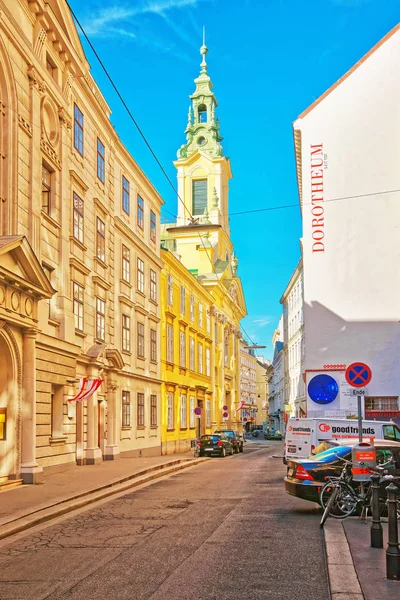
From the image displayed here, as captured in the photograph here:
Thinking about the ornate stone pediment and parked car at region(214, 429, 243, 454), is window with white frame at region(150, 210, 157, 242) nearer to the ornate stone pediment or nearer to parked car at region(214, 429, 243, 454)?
parked car at region(214, 429, 243, 454)

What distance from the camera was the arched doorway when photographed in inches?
738

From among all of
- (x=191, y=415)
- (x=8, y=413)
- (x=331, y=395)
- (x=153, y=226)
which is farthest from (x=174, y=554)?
(x=191, y=415)

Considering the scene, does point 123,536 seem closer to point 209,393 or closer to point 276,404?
point 209,393

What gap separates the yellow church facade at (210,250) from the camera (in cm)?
5709

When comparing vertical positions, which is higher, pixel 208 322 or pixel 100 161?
pixel 100 161

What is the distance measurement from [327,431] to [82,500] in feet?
32.0

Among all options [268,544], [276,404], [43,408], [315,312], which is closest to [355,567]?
[268,544]

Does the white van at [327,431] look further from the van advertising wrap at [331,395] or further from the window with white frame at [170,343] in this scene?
the window with white frame at [170,343]

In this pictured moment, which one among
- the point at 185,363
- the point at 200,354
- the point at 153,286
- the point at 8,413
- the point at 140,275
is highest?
the point at 140,275

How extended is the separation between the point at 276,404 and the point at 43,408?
86.7m

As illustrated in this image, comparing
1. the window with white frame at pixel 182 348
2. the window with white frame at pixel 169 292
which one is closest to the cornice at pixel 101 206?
the window with white frame at pixel 169 292

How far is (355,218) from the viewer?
36.2m

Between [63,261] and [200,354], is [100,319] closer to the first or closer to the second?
[63,261]

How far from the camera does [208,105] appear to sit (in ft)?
229
